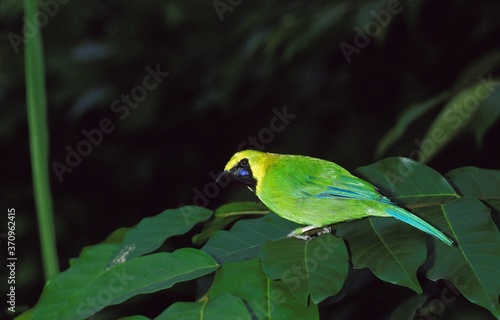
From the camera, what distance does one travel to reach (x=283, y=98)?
311 cm

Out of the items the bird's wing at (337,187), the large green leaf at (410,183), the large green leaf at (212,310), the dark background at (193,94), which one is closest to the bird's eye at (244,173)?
the bird's wing at (337,187)

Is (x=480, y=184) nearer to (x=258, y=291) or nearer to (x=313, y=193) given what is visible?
(x=313, y=193)

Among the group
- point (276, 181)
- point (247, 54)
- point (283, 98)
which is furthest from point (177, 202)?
point (276, 181)

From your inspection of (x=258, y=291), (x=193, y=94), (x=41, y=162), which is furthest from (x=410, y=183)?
(x=193, y=94)

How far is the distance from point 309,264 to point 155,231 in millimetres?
348

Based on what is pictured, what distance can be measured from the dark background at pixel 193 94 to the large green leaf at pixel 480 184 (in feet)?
3.87

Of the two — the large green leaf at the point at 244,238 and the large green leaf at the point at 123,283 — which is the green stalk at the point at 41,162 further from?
the large green leaf at the point at 244,238

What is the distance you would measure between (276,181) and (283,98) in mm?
1973

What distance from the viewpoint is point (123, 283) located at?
93cm

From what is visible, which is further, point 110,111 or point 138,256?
point 110,111

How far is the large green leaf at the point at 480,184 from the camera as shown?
43.2 inches

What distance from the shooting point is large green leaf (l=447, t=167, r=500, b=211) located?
3.60 feet

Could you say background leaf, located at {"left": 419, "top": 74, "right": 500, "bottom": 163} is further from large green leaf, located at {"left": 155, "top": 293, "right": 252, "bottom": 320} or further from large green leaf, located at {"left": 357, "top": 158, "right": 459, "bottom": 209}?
large green leaf, located at {"left": 155, "top": 293, "right": 252, "bottom": 320}

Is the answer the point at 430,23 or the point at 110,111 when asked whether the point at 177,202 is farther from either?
the point at 430,23
